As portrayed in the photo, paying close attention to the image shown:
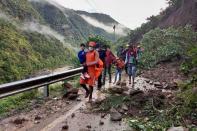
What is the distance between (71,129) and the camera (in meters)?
7.53

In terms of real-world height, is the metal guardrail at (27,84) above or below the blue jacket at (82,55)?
below

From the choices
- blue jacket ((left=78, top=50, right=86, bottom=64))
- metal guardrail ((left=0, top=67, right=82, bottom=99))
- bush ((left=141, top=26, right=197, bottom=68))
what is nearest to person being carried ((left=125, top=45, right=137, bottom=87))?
metal guardrail ((left=0, top=67, right=82, bottom=99))

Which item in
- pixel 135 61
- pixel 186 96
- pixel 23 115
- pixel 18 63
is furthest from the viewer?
pixel 18 63

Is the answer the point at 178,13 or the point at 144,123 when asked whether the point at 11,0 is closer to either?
the point at 178,13

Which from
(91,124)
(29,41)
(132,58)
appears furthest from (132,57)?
(29,41)

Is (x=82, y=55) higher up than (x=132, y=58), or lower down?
higher up

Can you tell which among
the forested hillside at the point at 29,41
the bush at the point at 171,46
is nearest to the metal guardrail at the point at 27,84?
the bush at the point at 171,46

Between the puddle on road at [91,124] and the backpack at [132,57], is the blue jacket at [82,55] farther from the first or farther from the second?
the backpack at [132,57]

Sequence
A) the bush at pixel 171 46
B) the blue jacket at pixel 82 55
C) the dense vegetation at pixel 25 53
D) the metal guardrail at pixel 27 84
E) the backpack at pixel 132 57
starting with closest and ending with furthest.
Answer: the metal guardrail at pixel 27 84, the blue jacket at pixel 82 55, the backpack at pixel 132 57, the bush at pixel 171 46, the dense vegetation at pixel 25 53

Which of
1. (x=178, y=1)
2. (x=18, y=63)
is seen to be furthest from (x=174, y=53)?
(x=18, y=63)

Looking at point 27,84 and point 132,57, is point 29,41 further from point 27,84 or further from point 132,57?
point 27,84

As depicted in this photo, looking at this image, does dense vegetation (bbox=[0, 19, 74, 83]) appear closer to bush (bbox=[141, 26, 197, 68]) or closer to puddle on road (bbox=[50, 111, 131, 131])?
bush (bbox=[141, 26, 197, 68])

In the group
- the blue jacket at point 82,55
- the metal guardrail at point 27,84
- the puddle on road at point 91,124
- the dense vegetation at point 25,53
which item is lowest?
the dense vegetation at point 25,53

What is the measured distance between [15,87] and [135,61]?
7.40 metres
